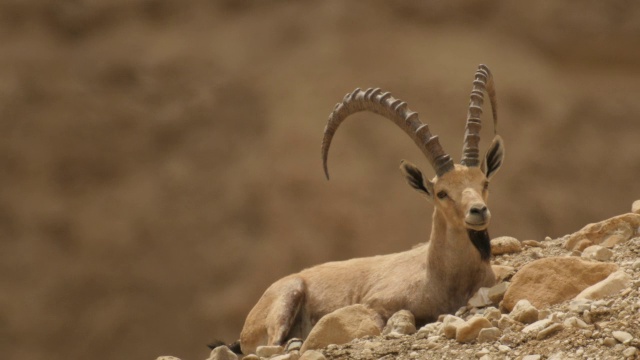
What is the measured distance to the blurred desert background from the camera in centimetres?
1580

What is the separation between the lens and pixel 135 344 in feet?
51.4

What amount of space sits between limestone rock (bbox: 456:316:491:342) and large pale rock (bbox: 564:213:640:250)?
3.46 m

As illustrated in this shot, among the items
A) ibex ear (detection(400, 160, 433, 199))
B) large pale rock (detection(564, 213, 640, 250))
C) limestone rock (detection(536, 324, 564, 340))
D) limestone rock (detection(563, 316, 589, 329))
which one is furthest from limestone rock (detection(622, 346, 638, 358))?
large pale rock (detection(564, 213, 640, 250))

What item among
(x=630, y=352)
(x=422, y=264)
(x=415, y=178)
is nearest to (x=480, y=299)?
(x=422, y=264)

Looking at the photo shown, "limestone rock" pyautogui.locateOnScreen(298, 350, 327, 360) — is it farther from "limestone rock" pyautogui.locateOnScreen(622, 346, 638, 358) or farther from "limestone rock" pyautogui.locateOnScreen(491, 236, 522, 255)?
"limestone rock" pyautogui.locateOnScreen(491, 236, 522, 255)

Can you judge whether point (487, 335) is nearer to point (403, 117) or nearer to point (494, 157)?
point (403, 117)

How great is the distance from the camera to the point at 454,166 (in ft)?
29.9

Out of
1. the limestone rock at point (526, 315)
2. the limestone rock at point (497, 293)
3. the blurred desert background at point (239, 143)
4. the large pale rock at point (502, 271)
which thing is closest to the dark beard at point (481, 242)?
the large pale rock at point (502, 271)

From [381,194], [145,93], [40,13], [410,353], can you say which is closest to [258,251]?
[381,194]

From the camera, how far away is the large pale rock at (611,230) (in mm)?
9500

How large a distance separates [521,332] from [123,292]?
10644 mm

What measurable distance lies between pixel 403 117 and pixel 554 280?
8.16 ft

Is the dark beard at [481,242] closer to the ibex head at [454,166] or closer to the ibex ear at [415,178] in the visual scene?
the ibex head at [454,166]

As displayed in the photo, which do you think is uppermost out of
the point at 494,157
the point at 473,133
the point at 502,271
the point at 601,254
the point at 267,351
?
the point at 473,133
